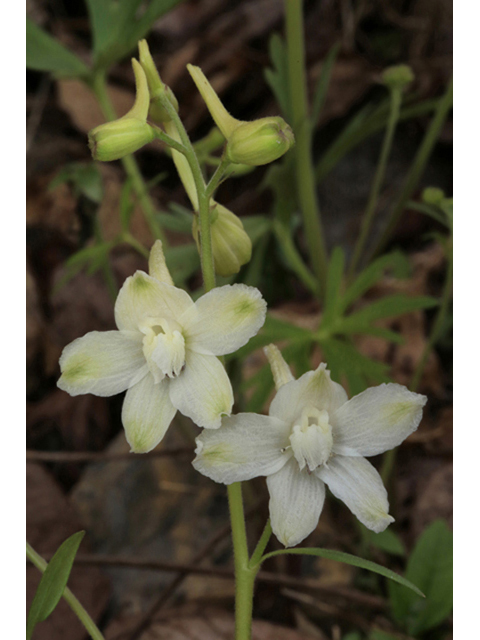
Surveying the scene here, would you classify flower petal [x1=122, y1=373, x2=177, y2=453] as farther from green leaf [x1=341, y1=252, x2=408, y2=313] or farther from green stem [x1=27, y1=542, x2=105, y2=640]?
green leaf [x1=341, y1=252, x2=408, y2=313]

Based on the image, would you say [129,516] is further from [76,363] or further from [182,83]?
[182,83]

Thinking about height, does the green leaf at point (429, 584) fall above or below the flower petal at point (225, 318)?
below

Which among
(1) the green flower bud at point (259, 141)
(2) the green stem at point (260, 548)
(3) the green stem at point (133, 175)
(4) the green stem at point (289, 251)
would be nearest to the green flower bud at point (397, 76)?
(4) the green stem at point (289, 251)

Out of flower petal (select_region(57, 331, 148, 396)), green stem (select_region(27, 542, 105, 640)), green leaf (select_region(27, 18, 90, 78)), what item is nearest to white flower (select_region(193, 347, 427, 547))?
flower petal (select_region(57, 331, 148, 396))

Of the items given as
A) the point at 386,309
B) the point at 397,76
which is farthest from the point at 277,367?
the point at 397,76

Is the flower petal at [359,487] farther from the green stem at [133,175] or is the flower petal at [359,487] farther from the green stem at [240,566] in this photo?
the green stem at [133,175]

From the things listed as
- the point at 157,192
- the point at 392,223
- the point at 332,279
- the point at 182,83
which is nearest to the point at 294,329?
the point at 332,279
